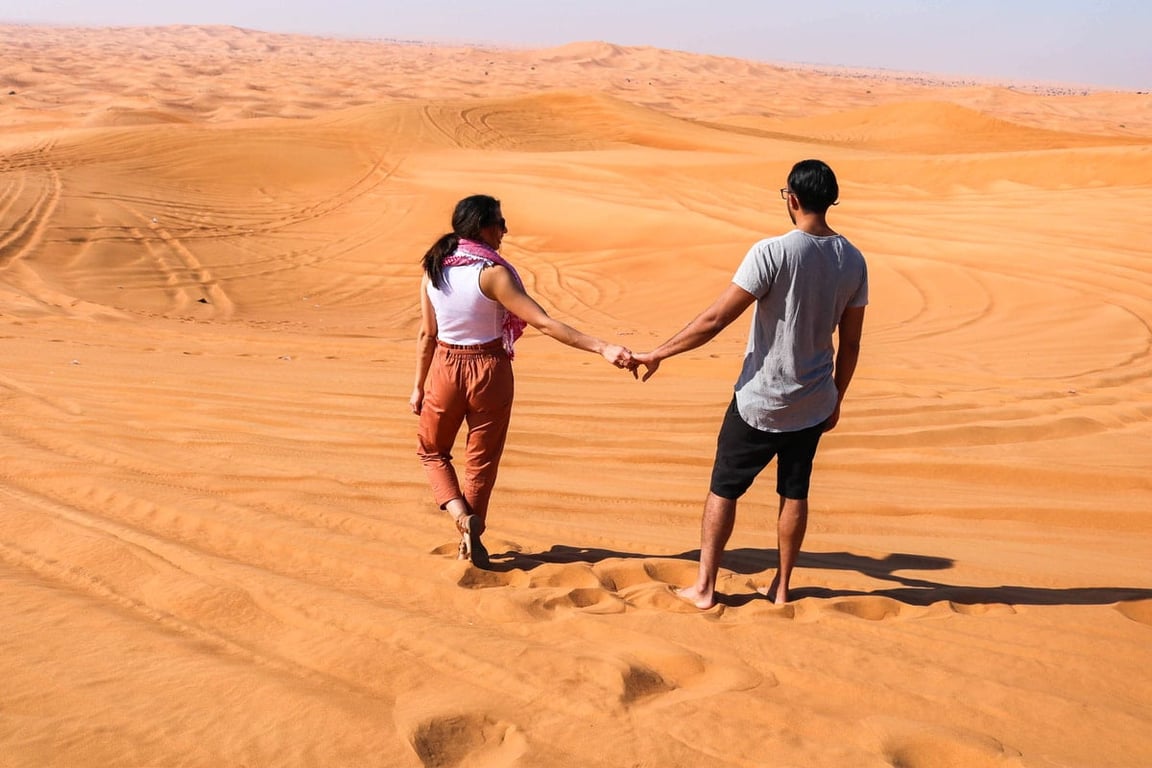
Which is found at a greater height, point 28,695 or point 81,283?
point 28,695

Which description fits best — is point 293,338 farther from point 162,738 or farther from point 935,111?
point 935,111

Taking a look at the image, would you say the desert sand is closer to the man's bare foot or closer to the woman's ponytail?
the man's bare foot

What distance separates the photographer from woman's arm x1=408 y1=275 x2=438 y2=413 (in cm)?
383

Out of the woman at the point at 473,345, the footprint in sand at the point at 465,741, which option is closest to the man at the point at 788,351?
the woman at the point at 473,345

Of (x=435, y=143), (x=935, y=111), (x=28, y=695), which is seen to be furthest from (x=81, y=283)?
(x=935, y=111)

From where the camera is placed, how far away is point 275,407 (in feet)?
19.2

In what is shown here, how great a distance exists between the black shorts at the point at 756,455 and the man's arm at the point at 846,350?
0.10 metres

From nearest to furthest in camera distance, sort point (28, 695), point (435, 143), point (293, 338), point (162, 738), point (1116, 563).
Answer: point (162, 738) → point (28, 695) → point (1116, 563) → point (293, 338) → point (435, 143)

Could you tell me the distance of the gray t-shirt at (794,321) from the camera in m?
3.13

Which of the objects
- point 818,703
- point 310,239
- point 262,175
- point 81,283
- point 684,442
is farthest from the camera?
point 262,175

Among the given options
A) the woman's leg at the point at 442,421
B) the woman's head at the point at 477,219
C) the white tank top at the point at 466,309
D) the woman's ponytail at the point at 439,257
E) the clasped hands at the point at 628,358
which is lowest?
the woman's leg at the point at 442,421

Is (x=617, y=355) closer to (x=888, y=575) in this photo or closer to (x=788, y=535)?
(x=788, y=535)

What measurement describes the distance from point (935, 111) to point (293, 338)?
32.2 m

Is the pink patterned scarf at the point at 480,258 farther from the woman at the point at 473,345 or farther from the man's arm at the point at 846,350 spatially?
the man's arm at the point at 846,350
